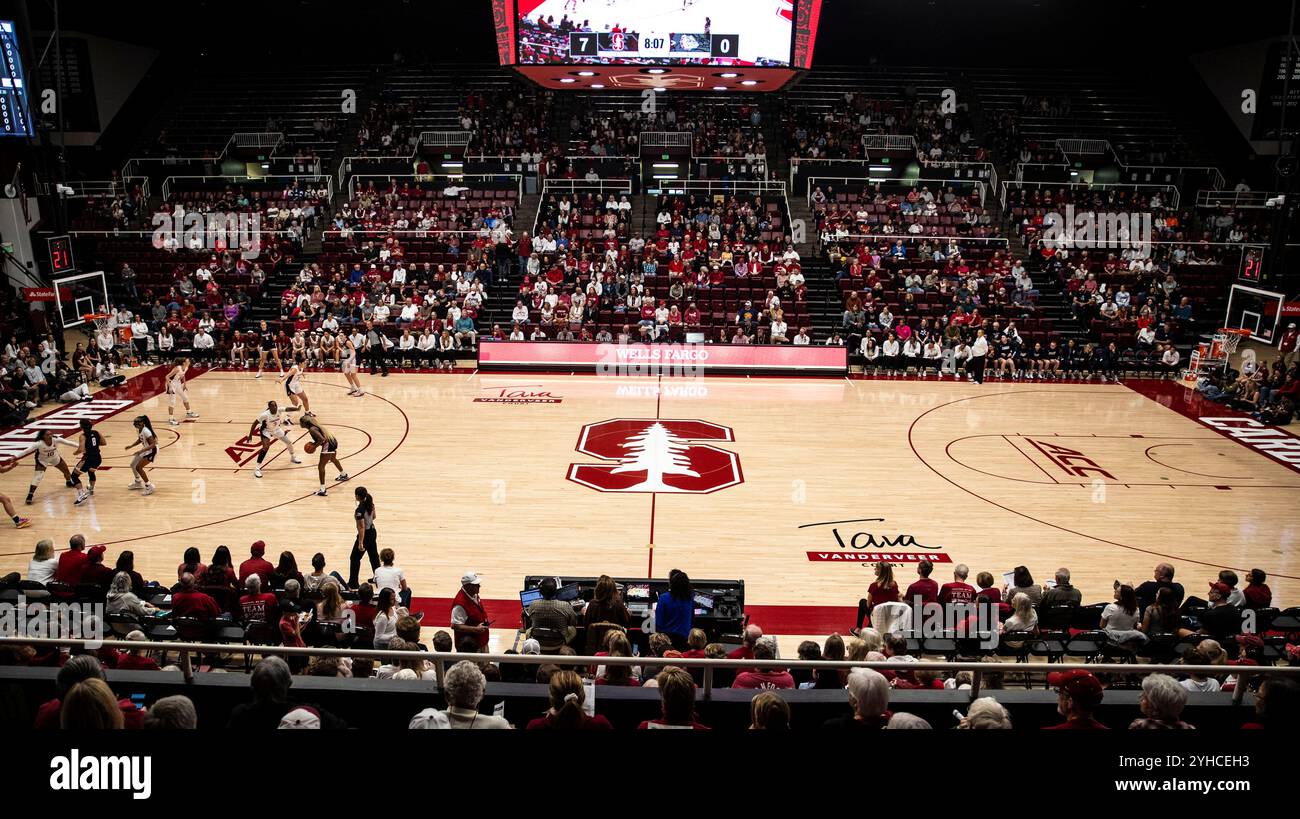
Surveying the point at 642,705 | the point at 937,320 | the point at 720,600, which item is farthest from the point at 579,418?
the point at 642,705

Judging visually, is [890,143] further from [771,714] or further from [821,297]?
[771,714]

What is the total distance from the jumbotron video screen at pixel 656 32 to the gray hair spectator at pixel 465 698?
55.2ft

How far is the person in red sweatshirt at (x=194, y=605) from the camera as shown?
8.29 metres

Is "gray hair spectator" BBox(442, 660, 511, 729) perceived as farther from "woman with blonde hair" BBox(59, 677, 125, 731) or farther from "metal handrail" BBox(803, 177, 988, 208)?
"metal handrail" BBox(803, 177, 988, 208)

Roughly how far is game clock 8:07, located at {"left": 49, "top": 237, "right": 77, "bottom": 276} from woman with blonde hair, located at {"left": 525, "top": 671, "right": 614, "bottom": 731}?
23.7 m

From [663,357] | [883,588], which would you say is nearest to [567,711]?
[883,588]

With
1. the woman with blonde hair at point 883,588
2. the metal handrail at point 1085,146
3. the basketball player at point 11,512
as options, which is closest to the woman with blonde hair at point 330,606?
the woman with blonde hair at point 883,588

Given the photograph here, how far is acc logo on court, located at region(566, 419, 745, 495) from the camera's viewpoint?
14539mm

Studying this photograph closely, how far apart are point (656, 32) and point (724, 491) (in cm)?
1058

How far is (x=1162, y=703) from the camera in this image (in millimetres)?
4391

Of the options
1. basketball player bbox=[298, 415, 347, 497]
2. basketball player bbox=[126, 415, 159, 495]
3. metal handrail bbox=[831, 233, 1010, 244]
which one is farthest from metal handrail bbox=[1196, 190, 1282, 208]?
basketball player bbox=[126, 415, 159, 495]

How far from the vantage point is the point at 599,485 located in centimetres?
1441

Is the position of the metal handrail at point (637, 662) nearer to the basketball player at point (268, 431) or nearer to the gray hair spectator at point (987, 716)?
the gray hair spectator at point (987, 716)
